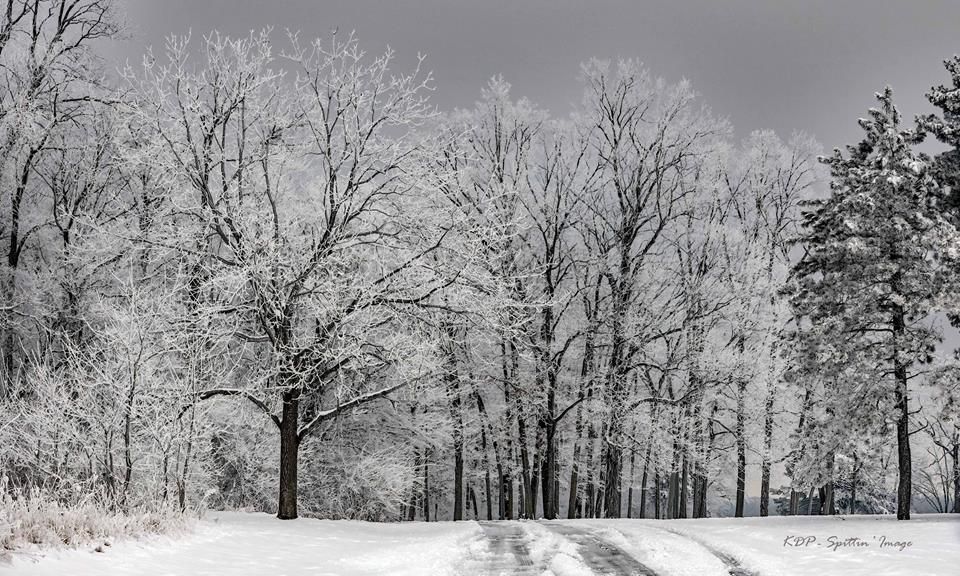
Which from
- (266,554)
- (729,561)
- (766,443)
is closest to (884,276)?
(766,443)

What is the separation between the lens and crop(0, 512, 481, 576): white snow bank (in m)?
6.70

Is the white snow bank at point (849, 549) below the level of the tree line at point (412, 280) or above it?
below

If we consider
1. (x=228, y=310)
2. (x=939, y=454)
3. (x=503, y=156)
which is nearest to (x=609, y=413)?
(x=503, y=156)

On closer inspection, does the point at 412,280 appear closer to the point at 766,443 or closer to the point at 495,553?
the point at 495,553

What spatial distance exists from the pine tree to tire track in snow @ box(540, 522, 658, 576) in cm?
965

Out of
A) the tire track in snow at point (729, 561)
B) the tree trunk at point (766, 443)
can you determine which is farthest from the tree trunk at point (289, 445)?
the tree trunk at point (766, 443)

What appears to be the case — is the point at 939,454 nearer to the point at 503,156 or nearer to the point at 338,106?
the point at 503,156

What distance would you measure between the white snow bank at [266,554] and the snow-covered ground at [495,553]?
2 centimetres

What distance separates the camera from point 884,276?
17.1 m

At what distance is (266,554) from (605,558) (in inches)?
169

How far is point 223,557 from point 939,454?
165 feet

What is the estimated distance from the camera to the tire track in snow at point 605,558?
308 inches

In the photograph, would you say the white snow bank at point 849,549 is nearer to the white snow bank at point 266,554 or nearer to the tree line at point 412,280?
the white snow bank at point 266,554

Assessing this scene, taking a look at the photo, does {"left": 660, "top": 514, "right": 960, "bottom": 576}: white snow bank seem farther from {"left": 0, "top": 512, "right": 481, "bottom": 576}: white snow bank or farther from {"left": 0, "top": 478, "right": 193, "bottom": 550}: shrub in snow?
{"left": 0, "top": 478, "right": 193, "bottom": 550}: shrub in snow
